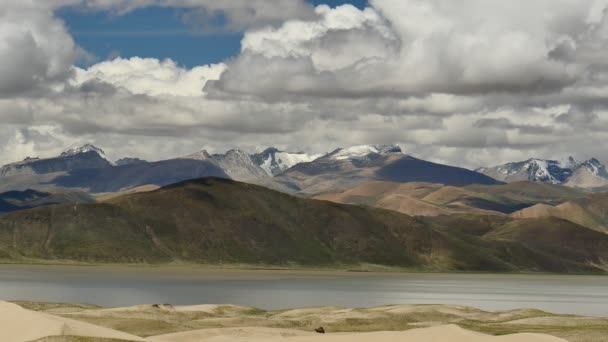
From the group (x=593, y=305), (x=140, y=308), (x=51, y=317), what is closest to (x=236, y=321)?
(x=140, y=308)

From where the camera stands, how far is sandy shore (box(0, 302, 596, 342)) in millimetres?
51156

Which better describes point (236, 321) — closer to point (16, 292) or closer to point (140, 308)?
→ point (140, 308)

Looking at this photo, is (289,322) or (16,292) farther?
(16,292)

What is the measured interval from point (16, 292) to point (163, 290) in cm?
3682

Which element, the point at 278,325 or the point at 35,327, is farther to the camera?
the point at 278,325

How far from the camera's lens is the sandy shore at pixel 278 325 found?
51.2 meters

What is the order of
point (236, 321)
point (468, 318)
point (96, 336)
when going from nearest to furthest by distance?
point (96, 336) < point (236, 321) < point (468, 318)

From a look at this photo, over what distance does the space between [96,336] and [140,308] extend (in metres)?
46.5

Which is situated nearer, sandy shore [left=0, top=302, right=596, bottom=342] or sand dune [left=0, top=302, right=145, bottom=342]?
sand dune [left=0, top=302, right=145, bottom=342]

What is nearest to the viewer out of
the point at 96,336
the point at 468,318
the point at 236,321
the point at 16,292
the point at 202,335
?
the point at 96,336

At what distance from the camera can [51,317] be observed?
52938 millimetres

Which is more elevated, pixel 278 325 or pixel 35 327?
pixel 35 327

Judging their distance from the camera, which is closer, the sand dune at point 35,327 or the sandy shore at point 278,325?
the sand dune at point 35,327

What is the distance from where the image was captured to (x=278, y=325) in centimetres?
8075
